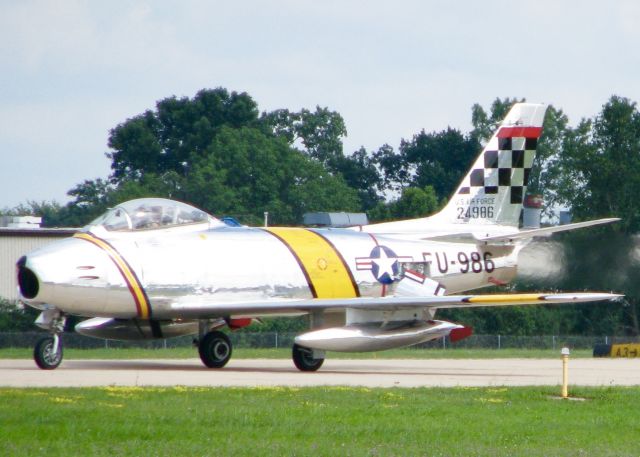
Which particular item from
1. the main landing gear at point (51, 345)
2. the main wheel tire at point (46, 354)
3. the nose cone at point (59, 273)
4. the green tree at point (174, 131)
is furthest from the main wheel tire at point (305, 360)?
the green tree at point (174, 131)

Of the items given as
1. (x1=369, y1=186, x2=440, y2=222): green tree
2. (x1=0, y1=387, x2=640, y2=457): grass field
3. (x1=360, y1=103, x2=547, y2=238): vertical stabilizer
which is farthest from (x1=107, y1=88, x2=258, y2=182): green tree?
(x1=0, y1=387, x2=640, y2=457): grass field

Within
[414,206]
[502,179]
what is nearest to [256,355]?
[502,179]

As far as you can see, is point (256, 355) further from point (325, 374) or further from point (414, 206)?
point (414, 206)

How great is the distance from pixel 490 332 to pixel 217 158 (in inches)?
1267

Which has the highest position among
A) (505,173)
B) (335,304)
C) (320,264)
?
(505,173)

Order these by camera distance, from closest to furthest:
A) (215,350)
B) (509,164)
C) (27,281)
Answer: (27,281) < (215,350) < (509,164)

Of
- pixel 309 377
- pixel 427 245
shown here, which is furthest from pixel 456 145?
pixel 309 377

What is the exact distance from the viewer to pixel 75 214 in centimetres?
8394

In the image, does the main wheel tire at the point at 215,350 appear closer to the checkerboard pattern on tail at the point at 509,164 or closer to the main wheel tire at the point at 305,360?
the main wheel tire at the point at 305,360

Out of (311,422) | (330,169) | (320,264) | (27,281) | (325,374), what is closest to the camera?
(311,422)

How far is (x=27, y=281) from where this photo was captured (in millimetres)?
22719

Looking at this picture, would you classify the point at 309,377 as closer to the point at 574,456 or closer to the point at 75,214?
the point at 574,456

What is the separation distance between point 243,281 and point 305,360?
189 cm

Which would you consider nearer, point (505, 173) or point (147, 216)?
point (147, 216)
